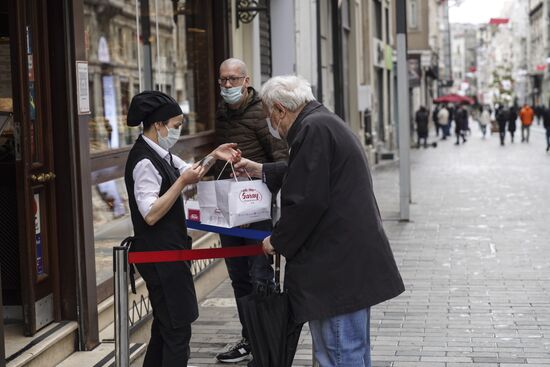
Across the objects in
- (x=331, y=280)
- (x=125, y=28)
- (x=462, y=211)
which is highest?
(x=125, y=28)

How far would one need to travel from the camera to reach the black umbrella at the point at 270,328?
201 inches

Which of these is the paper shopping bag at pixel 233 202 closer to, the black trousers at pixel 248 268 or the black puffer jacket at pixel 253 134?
the black trousers at pixel 248 268

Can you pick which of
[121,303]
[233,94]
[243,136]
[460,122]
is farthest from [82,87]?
[460,122]

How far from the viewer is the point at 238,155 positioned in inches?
223

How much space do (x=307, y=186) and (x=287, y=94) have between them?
19.6 inches

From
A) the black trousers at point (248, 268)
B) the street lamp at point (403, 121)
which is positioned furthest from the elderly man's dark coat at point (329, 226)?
the street lamp at point (403, 121)

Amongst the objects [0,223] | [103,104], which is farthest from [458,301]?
[0,223]

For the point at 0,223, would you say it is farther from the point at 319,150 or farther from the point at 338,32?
the point at 338,32

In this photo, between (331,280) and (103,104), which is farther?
(103,104)

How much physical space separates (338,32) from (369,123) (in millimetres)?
6875

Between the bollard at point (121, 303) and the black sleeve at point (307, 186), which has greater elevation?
the black sleeve at point (307, 186)

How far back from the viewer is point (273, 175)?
230 inches

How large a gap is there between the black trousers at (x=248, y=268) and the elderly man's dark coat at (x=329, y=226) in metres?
1.88

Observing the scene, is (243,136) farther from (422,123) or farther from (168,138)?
(422,123)
